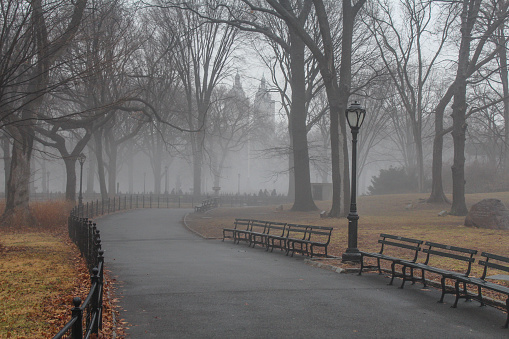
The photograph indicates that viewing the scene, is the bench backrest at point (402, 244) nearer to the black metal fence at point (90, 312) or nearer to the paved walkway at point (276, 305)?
the paved walkway at point (276, 305)

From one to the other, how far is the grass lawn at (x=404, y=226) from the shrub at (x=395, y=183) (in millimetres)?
11611

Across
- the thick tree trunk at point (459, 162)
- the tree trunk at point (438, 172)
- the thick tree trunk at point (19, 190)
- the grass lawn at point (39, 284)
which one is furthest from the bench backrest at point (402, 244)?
the tree trunk at point (438, 172)

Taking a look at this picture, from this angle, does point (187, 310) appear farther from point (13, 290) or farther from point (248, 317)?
Answer: point (13, 290)

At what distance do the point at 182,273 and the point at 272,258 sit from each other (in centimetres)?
Answer: 429

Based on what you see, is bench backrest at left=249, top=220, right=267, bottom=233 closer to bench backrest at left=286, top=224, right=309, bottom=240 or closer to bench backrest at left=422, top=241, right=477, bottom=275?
bench backrest at left=286, top=224, right=309, bottom=240

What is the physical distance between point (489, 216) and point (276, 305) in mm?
15972

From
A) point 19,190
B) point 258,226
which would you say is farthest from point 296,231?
point 19,190

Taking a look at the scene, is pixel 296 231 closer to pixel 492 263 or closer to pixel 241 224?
pixel 241 224

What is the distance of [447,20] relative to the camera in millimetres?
30203

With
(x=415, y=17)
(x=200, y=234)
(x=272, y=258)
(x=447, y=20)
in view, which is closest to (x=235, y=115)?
(x=415, y=17)

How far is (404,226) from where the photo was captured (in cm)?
2417

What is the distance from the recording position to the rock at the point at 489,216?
21.9 meters

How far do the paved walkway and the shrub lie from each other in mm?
39258

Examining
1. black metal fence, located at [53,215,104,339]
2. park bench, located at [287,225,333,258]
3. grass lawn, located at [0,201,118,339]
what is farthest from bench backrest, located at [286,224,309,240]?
black metal fence, located at [53,215,104,339]
